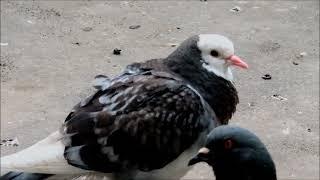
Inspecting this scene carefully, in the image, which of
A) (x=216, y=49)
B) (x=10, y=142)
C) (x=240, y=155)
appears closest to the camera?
(x=240, y=155)

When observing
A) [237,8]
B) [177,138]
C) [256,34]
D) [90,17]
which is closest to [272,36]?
[256,34]

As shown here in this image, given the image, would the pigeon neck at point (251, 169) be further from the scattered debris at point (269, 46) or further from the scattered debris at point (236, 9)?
the scattered debris at point (236, 9)

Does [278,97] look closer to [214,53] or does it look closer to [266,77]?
[266,77]

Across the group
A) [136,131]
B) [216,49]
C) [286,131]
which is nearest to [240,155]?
[136,131]

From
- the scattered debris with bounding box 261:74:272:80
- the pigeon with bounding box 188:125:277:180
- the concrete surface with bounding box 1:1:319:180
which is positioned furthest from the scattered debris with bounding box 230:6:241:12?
the pigeon with bounding box 188:125:277:180

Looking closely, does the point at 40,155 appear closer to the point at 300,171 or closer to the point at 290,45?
the point at 300,171

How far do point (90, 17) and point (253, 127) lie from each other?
291cm

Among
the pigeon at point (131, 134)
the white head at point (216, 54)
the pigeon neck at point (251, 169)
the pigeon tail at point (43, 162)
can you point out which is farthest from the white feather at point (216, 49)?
the pigeon neck at point (251, 169)

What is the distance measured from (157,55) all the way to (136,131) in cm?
311

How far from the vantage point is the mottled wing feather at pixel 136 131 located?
4.68 meters

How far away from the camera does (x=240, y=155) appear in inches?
153

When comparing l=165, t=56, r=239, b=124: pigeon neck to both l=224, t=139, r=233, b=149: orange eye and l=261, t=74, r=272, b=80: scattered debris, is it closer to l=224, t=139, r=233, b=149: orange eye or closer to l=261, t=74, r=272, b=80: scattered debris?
l=224, t=139, r=233, b=149: orange eye

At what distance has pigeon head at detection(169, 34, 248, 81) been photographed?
502 cm

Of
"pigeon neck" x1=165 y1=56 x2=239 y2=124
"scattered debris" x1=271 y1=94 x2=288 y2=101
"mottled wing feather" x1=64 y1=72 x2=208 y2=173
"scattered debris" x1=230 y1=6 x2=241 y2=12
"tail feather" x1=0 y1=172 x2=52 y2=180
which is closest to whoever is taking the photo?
"mottled wing feather" x1=64 y1=72 x2=208 y2=173
